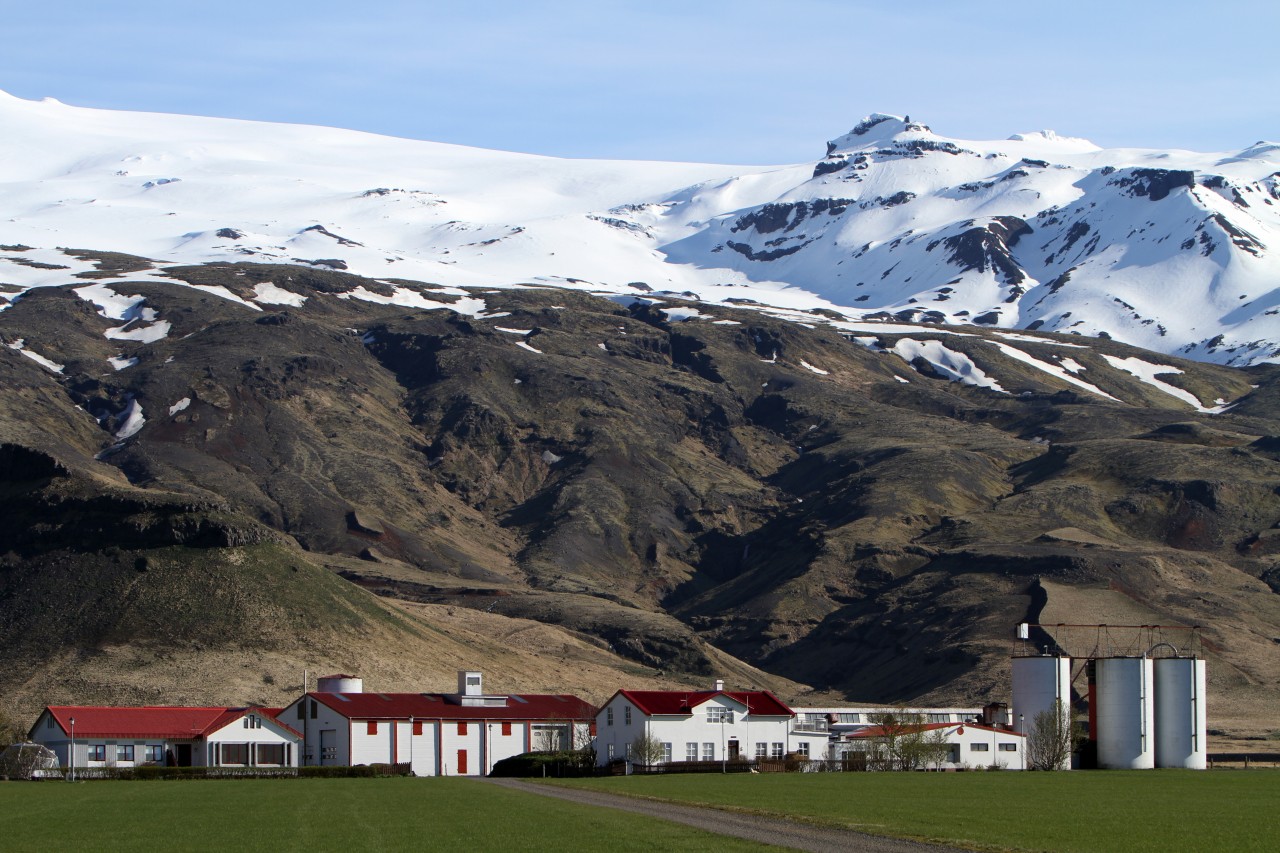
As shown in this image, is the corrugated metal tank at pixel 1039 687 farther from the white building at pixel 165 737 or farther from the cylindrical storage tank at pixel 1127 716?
the white building at pixel 165 737

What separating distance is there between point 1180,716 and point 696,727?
2945cm

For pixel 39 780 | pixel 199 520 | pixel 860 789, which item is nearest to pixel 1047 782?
pixel 860 789

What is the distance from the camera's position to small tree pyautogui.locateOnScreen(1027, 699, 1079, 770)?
98938mm

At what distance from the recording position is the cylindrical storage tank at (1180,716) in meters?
103

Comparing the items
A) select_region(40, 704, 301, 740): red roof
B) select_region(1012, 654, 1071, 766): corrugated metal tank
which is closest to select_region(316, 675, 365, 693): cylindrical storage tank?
select_region(40, 704, 301, 740): red roof

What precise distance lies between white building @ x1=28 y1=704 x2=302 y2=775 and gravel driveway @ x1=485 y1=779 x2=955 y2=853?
3808 cm

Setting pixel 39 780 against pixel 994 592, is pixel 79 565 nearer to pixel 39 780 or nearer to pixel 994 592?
pixel 39 780

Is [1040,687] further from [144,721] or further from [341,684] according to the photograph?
[144,721]

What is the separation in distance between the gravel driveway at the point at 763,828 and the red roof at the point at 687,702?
30688 millimetres

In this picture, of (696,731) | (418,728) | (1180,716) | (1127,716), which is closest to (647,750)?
(696,731)

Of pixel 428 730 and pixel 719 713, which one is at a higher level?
pixel 719 713

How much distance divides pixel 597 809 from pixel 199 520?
295 ft

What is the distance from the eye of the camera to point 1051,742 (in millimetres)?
99188

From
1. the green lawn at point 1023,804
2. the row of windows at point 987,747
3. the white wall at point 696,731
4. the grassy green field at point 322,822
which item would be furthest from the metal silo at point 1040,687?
the grassy green field at point 322,822
